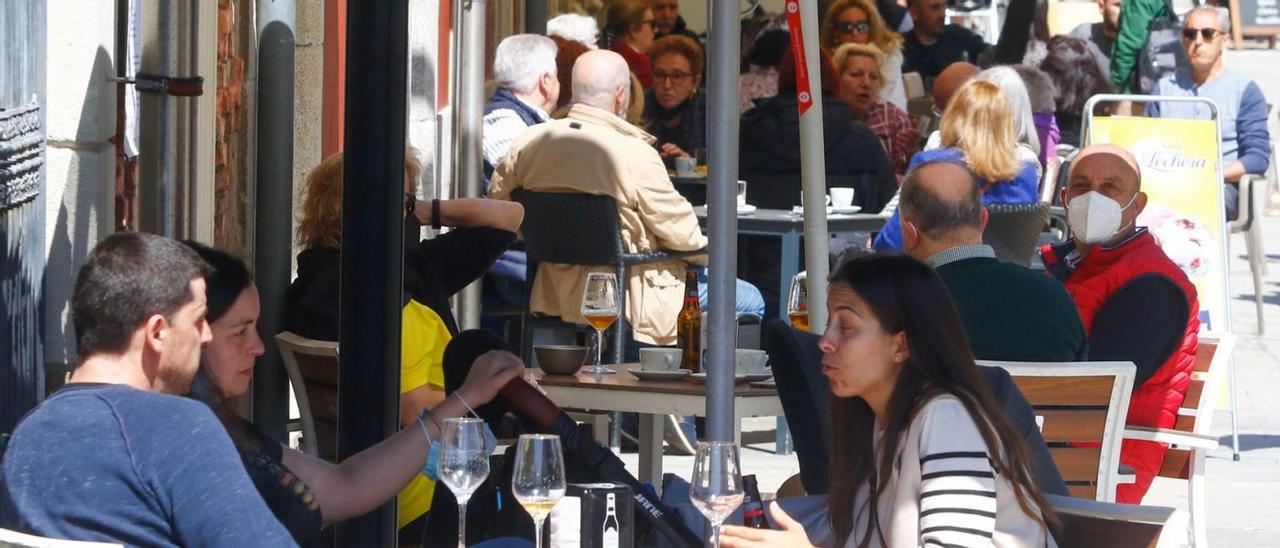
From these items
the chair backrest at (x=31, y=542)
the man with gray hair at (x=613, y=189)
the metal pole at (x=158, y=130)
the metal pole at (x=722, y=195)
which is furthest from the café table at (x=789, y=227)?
the chair backrest at (x=31, y=542)

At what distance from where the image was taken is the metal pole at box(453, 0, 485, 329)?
786 cm

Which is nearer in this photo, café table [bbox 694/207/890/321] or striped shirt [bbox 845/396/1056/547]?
striped shirt [bbox 845/396/1056/547]

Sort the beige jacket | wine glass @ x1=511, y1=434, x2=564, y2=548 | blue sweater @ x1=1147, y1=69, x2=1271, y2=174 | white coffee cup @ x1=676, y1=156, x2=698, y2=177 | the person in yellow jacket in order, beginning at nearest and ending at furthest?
wine glass @ x1=511, y1=434, x2=564, y2=548, the person in yellow jacket, the beige jacket, white coffee cup @ x1=676, y1=156, x2=698, y2=177, blue sweater @ x1=1147, y1=69, x2=1271, y2=174

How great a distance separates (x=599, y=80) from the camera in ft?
24.3

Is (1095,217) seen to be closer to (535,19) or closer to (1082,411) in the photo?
(1082,411)

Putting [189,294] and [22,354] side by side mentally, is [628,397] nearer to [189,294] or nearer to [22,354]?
[22,354]

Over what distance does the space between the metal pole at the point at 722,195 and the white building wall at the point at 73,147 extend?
5.74 ft

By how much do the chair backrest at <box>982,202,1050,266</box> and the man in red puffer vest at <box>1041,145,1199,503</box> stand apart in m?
2.08

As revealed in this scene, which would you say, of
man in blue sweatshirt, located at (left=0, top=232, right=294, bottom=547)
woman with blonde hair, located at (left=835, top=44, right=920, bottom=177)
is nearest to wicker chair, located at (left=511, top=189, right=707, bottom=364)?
woman with blonde hair, located at (left=835, top=44, right=920, bottom=177)

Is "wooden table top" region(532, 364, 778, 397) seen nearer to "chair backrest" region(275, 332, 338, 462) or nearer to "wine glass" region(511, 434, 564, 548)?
"chair backrest" region(275, 332, 338, 462)

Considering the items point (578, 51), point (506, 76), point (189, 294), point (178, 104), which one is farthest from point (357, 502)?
point (578, 51)

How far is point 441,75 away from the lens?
10.5 metres

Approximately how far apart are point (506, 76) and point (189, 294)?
553 centimetres

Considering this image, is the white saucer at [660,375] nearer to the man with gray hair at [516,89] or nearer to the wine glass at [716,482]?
the wine glass at [716,482]
